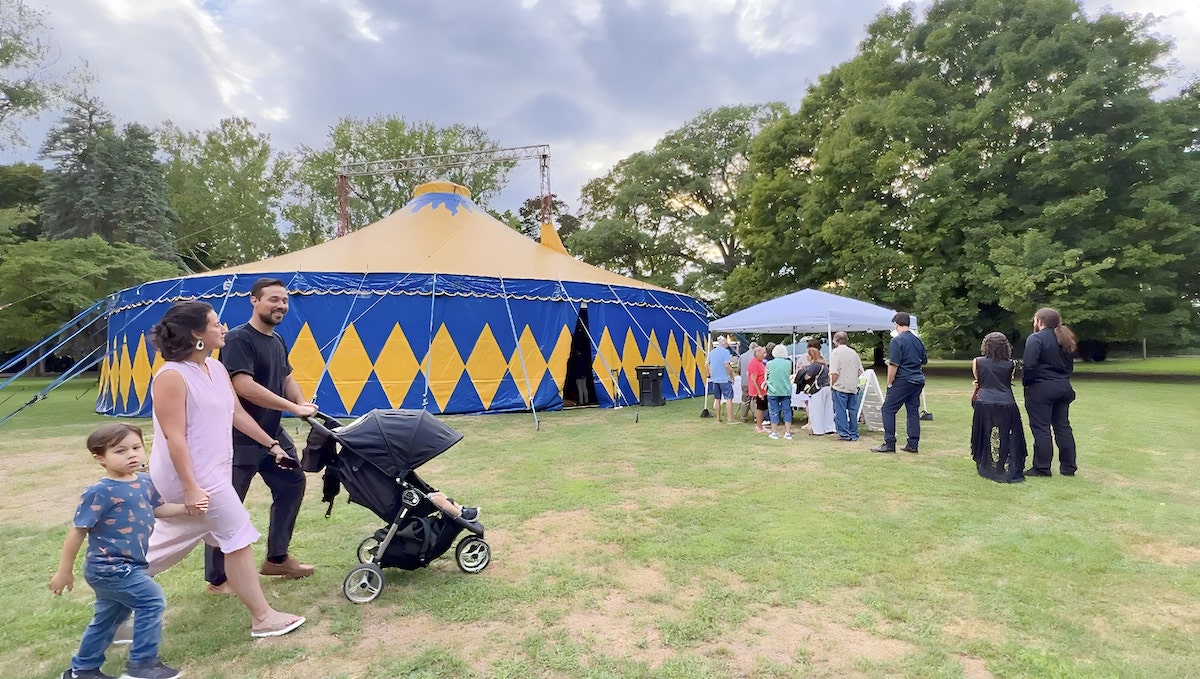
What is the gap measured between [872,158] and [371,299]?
1665 centimetres

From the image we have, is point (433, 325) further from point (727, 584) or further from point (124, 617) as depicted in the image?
point (124, 617)

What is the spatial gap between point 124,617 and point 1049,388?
267 inches

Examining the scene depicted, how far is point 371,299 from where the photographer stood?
34.1 feet

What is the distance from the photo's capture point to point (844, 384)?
7609 mm

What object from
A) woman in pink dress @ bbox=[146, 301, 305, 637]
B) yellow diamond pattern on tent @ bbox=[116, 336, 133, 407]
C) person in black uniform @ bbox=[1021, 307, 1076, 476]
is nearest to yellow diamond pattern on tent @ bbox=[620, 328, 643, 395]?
person in black uniform @ bbox=[1021, 307, 1076, 476]

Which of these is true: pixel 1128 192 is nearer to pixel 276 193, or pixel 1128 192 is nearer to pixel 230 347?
pixel 230 347

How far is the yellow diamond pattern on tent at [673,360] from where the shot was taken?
13.2 metres

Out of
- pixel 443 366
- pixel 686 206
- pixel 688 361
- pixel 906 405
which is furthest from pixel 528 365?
pixel 686 206

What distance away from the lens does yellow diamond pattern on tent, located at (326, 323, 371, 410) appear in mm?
10148

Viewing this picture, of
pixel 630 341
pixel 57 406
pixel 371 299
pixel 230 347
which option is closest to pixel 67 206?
pixel 57 406

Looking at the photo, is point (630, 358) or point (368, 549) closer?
point (368, 549)

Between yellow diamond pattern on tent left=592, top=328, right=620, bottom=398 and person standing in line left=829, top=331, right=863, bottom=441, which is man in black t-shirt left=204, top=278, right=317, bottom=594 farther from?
yellow diamond pattern on tent left=592, top=328, right=620, bottom=398

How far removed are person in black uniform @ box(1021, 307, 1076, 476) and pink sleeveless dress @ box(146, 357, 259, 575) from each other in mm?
6221

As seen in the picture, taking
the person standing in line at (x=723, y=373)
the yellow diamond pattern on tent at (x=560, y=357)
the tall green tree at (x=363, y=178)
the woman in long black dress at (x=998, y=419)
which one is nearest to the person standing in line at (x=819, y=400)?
the person standing in line at (x=723, y=373)
